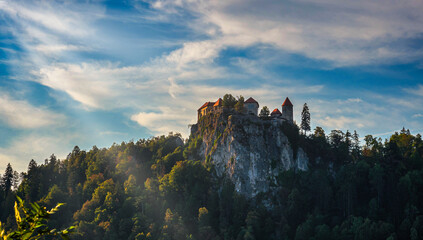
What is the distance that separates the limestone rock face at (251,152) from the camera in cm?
8506

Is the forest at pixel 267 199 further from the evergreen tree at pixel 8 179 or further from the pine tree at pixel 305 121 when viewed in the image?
the evergreen tree at pixel 8 179

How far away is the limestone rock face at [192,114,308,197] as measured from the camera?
3349 inches

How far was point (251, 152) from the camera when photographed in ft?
286

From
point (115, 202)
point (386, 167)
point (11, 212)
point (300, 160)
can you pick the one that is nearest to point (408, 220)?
point (386, 167)

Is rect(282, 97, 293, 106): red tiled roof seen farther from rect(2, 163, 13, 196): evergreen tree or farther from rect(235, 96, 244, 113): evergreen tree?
rect(2, 163, 13, 196): evergreen tree

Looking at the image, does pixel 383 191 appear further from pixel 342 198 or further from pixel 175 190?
pixel 175 190

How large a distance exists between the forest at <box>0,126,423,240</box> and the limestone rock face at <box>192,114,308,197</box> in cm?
169

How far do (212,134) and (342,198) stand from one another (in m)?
29.4

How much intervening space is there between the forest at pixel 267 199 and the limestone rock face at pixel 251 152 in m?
1.69

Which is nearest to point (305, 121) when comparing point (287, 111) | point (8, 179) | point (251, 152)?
point (287, 111)

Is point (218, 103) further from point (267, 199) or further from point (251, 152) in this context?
point (267, 199)

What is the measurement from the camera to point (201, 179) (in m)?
88.6

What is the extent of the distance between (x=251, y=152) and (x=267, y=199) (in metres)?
9.89

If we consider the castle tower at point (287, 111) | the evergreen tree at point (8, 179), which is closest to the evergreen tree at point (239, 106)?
the castle tower at point (287, 111)
